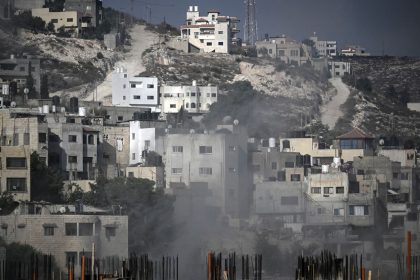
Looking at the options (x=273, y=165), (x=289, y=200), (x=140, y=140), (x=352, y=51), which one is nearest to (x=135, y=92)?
(x=140, y=140)

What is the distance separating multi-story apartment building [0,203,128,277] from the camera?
29.2 m

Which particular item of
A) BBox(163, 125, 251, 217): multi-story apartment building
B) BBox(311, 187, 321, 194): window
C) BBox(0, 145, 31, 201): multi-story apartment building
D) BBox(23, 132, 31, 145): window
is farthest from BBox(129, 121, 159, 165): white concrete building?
BBox(0, 145, 31, 201): multi-story apartment building

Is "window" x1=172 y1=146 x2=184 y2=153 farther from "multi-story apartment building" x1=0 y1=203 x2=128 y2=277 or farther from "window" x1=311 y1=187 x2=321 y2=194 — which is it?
"multi-story apartment building" x1=0 y1=203 x2=128 y2=277

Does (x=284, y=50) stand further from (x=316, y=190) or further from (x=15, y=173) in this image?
(x=15, y=173)

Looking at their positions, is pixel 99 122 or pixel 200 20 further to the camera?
pixel 200 20

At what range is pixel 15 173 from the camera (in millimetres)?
32000

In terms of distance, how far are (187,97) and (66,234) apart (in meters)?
25.3

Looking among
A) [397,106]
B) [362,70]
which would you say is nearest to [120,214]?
[397,106]

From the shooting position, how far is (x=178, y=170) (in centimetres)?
3662

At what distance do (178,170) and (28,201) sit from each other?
6000 mm

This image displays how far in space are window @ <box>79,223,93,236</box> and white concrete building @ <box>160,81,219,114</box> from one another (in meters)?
23.7

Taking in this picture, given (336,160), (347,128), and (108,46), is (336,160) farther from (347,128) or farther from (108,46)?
(108,46)

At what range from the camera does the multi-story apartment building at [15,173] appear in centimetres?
3188

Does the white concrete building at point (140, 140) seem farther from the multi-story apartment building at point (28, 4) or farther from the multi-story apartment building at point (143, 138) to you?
the multi-story apartment building at point (28, 4)
